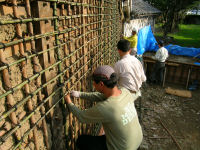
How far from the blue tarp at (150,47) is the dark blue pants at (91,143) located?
6.26 metres

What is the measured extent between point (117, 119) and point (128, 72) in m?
1.41

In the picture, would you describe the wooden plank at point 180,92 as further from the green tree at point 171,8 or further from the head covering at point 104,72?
the green tree at point 171,8

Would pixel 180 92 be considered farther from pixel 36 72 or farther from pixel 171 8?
pixel 171 8

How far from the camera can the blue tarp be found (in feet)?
27.9

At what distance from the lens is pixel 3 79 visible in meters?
1.20

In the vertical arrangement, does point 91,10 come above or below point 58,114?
above

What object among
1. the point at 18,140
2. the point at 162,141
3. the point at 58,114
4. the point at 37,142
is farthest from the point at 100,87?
the point at 162,141

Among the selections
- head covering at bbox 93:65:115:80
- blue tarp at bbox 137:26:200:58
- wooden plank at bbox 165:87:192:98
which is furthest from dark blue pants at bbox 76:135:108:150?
blue tarp at bbox 137:26:200:58

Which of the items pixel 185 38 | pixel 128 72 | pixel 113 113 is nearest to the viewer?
pixel 113 113

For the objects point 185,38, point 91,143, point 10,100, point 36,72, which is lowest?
point 91,143

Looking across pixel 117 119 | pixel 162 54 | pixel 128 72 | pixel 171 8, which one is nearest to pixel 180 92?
pixel 162 54

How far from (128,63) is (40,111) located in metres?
1.90

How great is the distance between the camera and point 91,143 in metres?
2.32

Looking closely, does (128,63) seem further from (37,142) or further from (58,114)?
(37,142)
